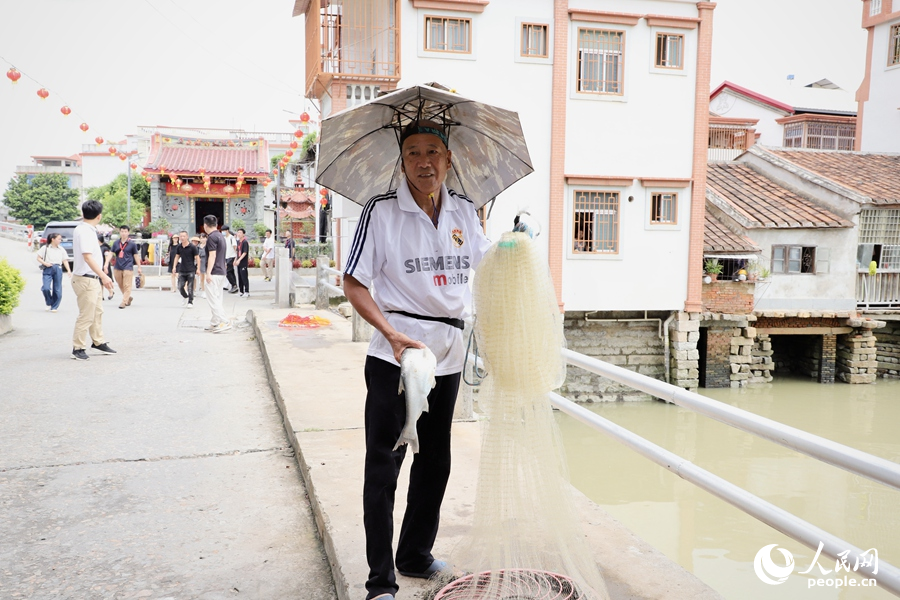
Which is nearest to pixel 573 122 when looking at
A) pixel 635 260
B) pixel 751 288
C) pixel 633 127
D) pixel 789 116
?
pixel 633 127

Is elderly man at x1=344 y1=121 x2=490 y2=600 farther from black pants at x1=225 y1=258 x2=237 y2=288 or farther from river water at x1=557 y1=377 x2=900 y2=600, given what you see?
black pants at x1=225 y1=258 x2=237 y2=288

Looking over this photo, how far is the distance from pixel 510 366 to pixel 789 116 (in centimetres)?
2941

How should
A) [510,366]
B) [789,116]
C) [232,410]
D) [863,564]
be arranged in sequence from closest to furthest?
1. [863,564]
2. [510,366]
3. [232,410]
4. [789,116]

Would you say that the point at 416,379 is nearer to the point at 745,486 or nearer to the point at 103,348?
the point at 103,348

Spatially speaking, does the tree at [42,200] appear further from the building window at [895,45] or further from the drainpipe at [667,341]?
the building window at [895,45]

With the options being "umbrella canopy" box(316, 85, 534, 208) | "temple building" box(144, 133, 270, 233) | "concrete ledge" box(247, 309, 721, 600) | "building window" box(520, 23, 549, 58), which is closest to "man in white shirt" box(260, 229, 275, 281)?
"temple building" box(144, 133, 270, 233)

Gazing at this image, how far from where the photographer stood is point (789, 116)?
90.5ft

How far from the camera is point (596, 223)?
1638cm

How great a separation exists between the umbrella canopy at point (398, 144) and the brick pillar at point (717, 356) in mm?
16129

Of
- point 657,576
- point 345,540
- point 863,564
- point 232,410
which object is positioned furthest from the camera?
point 232,410

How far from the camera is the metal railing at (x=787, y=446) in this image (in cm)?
180

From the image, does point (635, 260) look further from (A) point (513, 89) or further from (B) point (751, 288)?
(A) point (513, 89)

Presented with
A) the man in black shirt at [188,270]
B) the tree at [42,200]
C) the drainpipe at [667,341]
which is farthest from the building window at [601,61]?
the tree at [42,200]

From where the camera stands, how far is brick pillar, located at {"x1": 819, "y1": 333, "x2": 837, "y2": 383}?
1891cm
